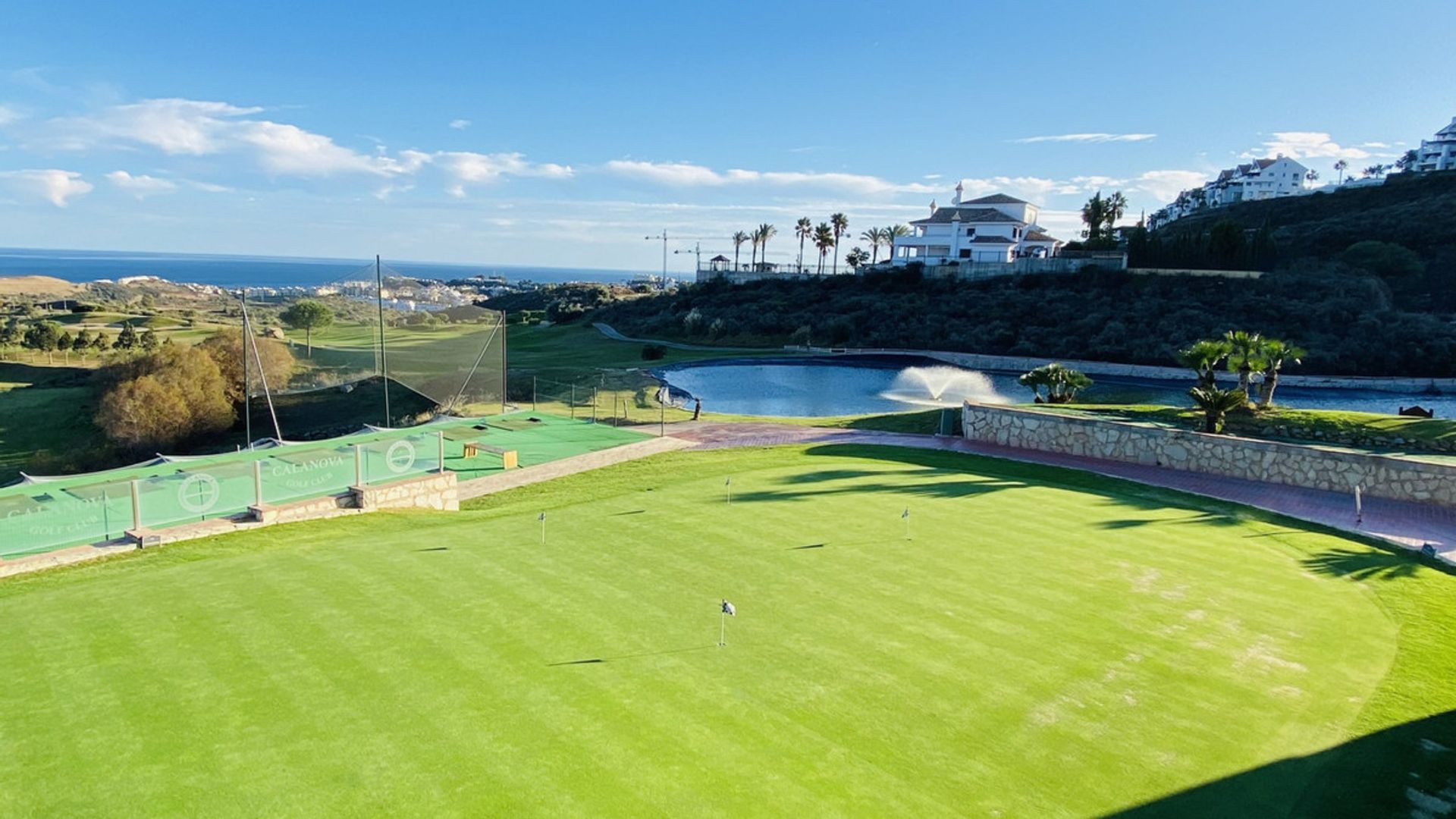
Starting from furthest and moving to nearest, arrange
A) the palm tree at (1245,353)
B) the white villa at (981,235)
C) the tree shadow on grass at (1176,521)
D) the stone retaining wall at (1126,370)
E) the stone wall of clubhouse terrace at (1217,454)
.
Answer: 1. the white villa at (981,235)
2. the stone retaining wall at (1126,370)
3. the palm tree at (1245,353)
4. the stone wall of clubhouse terrace at (1217,454)
5. the tree shadow on grass at (1176,521)

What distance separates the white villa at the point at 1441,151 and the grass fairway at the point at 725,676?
150681 mm

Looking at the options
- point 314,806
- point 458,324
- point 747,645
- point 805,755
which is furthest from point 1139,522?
point 458,324

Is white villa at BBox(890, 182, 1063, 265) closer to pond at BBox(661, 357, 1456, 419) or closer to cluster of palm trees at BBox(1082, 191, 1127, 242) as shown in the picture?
cluster of palm trees at BBox(1082, 191, 1127, 242)

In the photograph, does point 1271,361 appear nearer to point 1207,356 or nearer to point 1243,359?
point 1243,359

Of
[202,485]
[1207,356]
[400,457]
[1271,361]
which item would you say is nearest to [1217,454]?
[1207,356]

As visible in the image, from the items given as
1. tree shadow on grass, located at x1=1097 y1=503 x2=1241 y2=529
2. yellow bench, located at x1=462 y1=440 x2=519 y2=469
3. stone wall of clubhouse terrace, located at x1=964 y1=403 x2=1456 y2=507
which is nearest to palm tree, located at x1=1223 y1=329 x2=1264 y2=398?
stone wall of clubhouse terrace, located at x1=964 y1=403 x2=1456 y2=507

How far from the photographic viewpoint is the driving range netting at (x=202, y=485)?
1049 centimetres

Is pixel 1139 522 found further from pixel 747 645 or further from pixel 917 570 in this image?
pixel 747 645

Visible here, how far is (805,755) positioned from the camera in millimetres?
5738

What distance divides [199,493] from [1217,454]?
21434 mm

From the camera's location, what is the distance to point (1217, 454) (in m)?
18.8

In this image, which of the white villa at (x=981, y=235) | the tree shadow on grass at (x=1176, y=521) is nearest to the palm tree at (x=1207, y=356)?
the tree shadow on grass at (x=1176, y=521)

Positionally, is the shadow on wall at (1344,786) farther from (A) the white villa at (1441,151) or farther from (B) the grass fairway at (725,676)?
(A) the white villa at (1441,151)

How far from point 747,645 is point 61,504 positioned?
10087 millimetres
